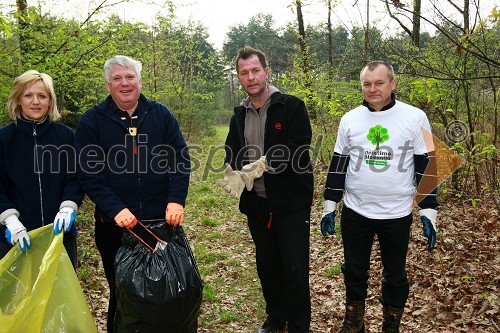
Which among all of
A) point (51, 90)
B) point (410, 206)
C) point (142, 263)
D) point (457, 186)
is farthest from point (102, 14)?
point (457, 186)

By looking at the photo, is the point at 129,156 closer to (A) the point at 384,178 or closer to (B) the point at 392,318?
(A) the point at 384,178

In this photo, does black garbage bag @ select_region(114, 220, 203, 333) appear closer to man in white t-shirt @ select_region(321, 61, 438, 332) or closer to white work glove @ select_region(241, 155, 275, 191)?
white work glove @ select_region(241, 155, 275, 191)

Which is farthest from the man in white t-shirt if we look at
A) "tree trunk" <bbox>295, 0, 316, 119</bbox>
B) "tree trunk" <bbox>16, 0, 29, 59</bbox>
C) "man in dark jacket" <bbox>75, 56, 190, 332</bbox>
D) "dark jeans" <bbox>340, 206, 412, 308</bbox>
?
"tree trunk" <bbox>295, 0, 316, 119</bbox>

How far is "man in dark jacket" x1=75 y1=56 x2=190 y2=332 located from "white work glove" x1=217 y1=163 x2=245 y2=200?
329mm

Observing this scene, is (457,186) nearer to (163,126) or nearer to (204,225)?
(204,225)

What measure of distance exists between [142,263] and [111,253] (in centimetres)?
51

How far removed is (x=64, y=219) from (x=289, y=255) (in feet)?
4.84

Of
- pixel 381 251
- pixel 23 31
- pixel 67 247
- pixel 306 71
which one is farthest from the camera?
pixel 306 71

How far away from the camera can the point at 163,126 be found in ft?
8.77

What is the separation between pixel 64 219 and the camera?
2.46m

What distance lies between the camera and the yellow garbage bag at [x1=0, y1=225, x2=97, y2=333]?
84.5 inches

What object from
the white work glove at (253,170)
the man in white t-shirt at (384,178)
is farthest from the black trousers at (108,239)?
the man in white t-shirt at (384,178)

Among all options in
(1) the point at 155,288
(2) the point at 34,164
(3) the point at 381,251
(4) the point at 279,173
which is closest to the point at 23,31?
(2) the point at 34,164

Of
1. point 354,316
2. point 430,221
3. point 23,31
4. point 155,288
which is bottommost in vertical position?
point 354,316
